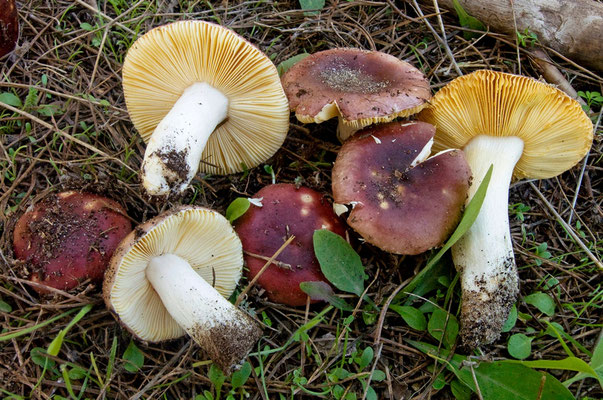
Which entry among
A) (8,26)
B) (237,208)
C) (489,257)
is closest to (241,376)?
(237,208)

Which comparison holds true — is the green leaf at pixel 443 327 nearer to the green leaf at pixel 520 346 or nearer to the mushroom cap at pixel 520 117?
the green leaf at pixel 520 346

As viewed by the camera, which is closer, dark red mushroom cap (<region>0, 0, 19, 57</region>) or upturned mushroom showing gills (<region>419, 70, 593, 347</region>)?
upturned mushroom showing gills (<region>419, 70, 593, 347</region>)

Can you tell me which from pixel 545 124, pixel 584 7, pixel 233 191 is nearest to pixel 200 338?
pixel 233 191

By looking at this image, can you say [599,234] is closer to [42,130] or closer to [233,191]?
[233,191]

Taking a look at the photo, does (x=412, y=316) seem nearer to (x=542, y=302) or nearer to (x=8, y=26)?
(x=542, y=302)

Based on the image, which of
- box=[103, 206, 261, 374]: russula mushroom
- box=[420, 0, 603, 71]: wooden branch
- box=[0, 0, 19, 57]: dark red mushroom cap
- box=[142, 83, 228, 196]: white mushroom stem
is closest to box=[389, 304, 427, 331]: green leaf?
box=[103, 206, 261, 374]: russula mushroom

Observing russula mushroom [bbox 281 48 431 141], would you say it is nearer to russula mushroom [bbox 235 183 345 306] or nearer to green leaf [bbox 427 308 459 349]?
russula mushroom [bbox 235 183 345 306]

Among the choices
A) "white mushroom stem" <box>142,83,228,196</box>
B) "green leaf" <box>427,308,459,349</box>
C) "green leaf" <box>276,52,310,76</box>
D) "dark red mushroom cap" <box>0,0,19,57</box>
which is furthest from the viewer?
"green leaf" <box>276,52,310,76</box>
